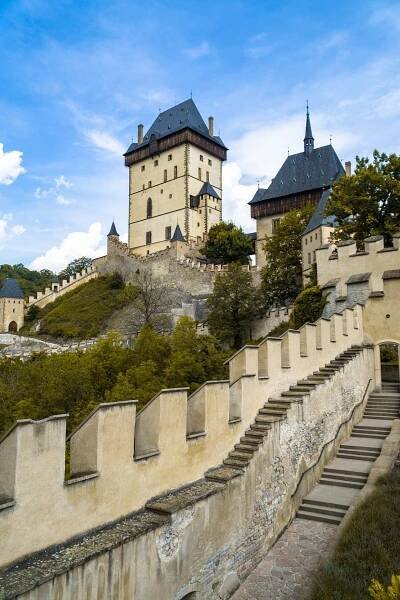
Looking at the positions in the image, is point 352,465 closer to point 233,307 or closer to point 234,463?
point 234,463

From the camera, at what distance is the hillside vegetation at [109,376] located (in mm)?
13023

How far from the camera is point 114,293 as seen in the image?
5219 centimetres

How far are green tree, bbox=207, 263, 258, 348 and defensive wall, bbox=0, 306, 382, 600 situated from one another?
70.0ft

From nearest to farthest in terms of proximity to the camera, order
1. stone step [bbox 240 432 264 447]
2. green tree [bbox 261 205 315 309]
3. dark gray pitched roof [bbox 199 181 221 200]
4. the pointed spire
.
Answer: stone step [bbox 240 432 264 447] < green tree [bbox 261 205 315 309] < the pointed spire < dark gray pitched roof [bbox 199 181 221 200]

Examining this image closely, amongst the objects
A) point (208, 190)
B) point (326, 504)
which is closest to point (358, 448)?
point (326, 504)

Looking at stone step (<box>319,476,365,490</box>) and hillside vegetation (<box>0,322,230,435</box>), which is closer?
stone step (<box>319,476,365,490</box>)

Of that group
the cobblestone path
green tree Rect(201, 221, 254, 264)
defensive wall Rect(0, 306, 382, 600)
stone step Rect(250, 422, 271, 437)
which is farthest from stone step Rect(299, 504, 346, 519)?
green tree Rect(201, 221, 254, 264)

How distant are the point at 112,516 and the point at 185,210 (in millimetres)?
53770

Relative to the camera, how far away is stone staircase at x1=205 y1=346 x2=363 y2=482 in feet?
25.0

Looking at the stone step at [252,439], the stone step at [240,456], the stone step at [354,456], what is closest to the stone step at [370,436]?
the stone step at [354,456]

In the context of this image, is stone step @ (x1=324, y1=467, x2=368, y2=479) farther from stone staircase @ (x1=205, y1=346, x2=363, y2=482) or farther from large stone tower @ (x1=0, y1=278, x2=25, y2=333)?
large stone tower @ (x1=0, y1=278, x2=25, y2=333)

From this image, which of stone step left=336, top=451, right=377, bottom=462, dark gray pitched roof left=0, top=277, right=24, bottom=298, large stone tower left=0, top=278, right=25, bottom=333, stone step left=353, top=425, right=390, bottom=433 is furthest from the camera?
dark gray pitched roof left=0, top=277, right=24, bottom=298

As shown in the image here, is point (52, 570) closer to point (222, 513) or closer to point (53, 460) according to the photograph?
point (53, 460)

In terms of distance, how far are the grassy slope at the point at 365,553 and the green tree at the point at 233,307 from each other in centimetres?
2326
